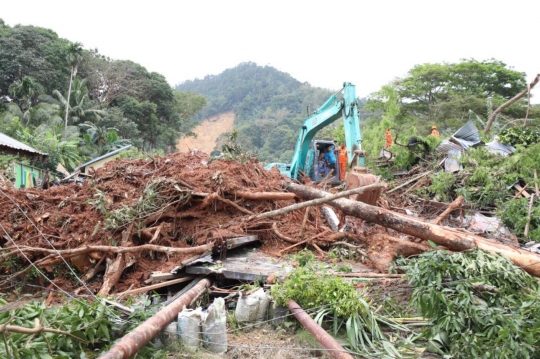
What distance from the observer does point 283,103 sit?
74.1 meters

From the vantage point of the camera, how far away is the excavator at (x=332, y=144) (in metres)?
6.34

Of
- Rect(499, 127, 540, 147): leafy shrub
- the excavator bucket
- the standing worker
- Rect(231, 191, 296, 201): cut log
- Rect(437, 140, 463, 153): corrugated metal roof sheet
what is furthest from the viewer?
the standing worker

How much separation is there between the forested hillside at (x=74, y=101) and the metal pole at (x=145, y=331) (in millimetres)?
19669

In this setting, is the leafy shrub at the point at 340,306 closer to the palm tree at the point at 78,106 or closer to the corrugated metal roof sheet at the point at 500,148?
the corrugated metal roof sheet at the point at 500,148

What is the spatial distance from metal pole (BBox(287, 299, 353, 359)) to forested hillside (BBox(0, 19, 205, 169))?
66.2 feet

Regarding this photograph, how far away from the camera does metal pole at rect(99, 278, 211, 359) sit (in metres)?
2.34

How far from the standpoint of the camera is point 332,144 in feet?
40.9

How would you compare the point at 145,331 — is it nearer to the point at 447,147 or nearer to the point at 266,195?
the point at 266,195

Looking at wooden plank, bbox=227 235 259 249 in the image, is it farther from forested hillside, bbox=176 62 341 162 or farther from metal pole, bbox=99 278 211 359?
forested hillside, bbox=176 62 341 162

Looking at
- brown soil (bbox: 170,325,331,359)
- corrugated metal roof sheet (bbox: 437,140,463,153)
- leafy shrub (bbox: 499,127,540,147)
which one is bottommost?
brown soil (bbox: 170,325,331,359)

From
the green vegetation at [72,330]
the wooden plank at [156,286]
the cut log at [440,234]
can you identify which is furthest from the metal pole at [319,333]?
the cut log at [440,234]

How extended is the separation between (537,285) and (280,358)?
241 centimetres

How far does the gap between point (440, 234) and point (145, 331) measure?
11.7 ft

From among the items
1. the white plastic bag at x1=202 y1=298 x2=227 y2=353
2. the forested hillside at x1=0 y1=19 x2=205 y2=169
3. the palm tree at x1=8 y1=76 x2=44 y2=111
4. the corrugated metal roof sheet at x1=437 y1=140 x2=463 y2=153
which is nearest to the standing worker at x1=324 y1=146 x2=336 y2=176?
the corrugated metal roof sheet at x1=437 y1=140 x2=463 y2=153
